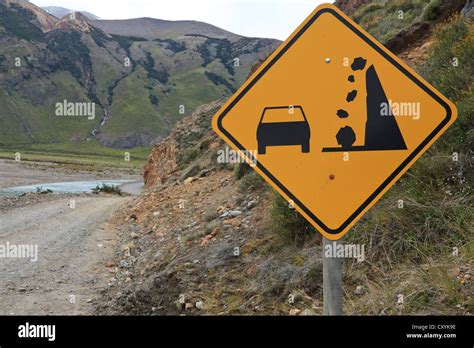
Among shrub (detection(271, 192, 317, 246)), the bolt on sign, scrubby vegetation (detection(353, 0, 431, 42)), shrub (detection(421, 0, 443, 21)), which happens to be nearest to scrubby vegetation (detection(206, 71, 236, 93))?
scrubby vegetation (detection(353, 0, 431, 42))

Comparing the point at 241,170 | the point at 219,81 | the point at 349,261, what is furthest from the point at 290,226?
the point at 219,81

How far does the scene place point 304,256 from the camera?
17.4ft

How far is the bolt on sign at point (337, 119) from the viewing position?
7.70ft

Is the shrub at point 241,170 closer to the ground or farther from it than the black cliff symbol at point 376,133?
closer to the ground

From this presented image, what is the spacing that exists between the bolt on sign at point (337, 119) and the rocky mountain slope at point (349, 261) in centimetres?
157

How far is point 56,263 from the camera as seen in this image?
9.34 m

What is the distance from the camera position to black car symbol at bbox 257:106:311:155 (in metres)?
2.38

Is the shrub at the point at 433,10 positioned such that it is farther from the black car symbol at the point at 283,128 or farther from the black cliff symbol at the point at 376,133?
the black car symbol at the point at 283,128

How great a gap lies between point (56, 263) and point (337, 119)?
873 cm

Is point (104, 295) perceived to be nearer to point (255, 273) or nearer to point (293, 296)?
point (255, 273)

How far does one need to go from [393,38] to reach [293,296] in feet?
28.1

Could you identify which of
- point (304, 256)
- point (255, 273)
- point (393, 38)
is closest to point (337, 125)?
point (304, 256)

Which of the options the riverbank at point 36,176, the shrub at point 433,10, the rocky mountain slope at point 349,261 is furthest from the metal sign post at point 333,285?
the riverbank at point 36,176

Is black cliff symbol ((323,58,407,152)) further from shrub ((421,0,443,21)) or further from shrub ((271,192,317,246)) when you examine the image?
shrub ((421,0,443,21))
